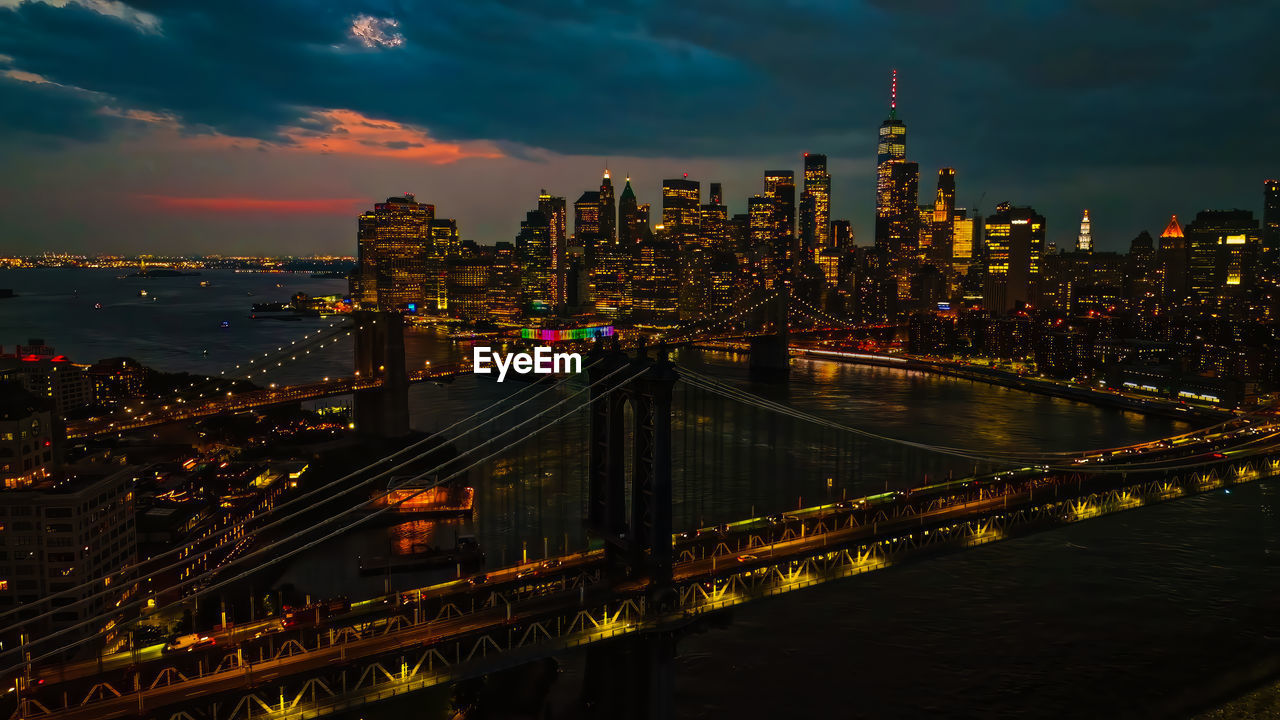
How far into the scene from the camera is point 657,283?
114 meters

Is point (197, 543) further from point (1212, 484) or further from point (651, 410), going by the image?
point (1212, 484)

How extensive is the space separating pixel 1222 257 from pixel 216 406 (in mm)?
128548

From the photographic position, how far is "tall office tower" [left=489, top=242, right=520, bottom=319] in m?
113

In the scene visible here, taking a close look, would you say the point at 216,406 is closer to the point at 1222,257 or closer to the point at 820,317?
the point at 820,317

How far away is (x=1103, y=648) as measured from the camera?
52.3ft

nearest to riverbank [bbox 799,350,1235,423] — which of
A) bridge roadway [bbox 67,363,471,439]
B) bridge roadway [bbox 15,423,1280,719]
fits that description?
Answer: bridge roadway [bbox 15,423,1280,719]

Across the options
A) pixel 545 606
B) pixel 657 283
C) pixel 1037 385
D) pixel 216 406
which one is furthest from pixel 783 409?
pixel 657 283

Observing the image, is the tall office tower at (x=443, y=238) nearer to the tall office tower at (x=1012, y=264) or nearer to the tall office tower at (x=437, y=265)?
the tall office tower at (x=437, y=265)

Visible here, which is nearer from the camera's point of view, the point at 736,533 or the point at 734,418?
the point at 736,533

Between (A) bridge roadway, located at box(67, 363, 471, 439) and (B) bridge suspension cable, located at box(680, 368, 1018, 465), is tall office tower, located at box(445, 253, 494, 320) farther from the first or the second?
(B) bridge suspension cable, located at box(680, 368, 1018, 465)

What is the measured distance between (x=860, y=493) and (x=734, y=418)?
50.1 ft

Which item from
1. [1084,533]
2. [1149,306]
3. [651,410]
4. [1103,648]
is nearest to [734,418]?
[1084,533]

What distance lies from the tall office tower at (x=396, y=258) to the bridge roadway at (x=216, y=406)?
79431mm

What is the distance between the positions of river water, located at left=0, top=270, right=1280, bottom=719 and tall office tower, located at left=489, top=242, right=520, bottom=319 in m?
74.0
